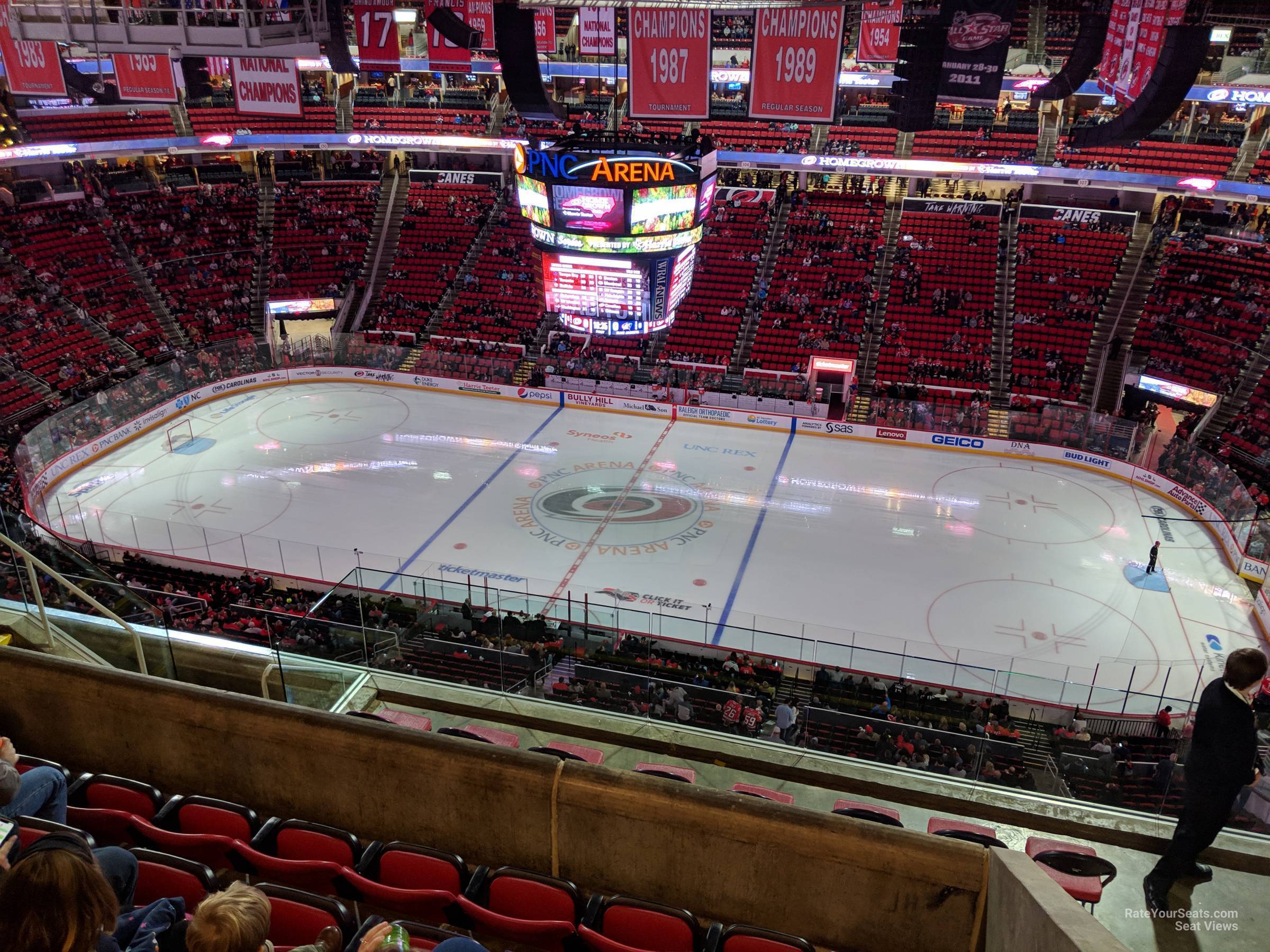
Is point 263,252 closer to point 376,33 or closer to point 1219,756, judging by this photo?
point 376,33

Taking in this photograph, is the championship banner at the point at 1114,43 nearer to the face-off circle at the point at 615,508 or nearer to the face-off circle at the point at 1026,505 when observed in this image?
the face-off circle at the point at 1026,505

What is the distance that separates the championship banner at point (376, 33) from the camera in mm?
18734

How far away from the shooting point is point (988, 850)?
422cm

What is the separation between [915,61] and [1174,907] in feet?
44.4

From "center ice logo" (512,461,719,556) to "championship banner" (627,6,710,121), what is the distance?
829cm

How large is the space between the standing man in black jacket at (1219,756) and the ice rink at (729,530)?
7.22 meters

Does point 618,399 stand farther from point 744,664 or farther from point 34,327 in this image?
point 34,327

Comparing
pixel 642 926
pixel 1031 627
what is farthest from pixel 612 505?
pixel 642 926

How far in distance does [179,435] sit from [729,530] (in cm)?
1517

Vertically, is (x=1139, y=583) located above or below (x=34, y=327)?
below

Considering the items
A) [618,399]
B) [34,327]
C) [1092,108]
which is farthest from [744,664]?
[1092,108]

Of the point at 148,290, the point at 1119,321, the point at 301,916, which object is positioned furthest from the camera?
the point at 148,290

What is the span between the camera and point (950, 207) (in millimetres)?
31516

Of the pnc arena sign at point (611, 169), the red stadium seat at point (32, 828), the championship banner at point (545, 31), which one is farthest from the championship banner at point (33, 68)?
the red stadium seat at point (32, 828)
